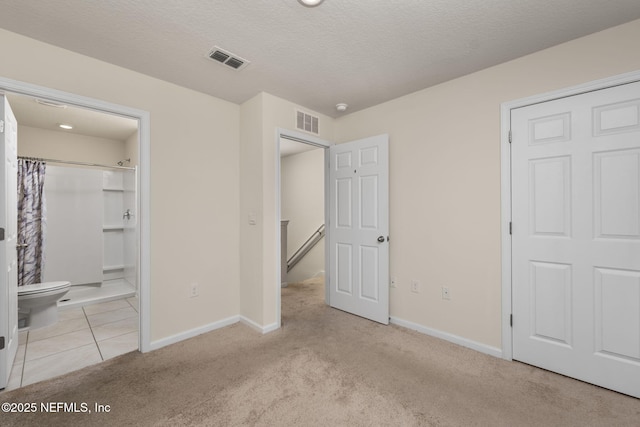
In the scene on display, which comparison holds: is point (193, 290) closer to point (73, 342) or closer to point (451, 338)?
point (73, 342)

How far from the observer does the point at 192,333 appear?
2.68 meters

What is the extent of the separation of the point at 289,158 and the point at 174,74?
11.4 feet

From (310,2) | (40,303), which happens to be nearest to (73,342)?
Result: (40,303)

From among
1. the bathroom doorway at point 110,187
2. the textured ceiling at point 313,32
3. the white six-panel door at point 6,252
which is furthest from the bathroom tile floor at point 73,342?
the textured ceiling at point 313,32

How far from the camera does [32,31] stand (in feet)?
6.00

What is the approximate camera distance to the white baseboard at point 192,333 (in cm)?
246

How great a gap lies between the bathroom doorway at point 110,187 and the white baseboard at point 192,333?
0.09 metres

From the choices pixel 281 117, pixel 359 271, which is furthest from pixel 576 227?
pixel 281 117

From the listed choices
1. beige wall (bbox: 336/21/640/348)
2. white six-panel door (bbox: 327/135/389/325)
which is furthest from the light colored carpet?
white six-panel door (bbox: 327/135/389/325)

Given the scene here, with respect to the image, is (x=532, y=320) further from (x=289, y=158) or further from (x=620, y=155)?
(x=289, y=158)

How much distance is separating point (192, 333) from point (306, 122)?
8.11ft

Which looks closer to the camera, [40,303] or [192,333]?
[192,333]

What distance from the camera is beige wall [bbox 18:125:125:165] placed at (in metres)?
3.84

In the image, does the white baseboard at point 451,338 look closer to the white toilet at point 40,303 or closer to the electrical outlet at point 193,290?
the electrical outlet at point 193,290
